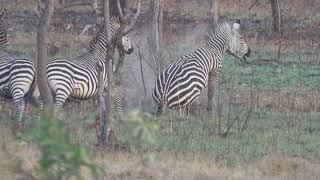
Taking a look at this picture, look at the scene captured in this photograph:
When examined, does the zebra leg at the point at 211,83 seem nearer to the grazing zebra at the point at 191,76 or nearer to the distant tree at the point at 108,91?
the grazing zebra at the point at 191,76

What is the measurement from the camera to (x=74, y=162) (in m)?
4.26

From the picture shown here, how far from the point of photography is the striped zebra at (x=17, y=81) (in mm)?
13055

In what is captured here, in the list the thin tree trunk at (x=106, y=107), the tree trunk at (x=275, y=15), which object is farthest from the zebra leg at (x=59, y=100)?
the tree trunk at (x=275, y=15)

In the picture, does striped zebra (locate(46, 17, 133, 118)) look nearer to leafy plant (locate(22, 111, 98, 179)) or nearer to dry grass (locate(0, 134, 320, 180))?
dry grass (locate(0, 134, 320, 180))

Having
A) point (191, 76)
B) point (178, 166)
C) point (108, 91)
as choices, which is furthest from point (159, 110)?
point (178, 166)

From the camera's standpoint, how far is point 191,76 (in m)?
15.0

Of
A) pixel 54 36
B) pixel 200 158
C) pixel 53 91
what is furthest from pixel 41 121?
pixel 54 36

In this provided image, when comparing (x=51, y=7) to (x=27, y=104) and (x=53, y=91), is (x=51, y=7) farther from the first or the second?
(x=27, y=104)

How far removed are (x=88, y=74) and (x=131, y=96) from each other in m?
2.58

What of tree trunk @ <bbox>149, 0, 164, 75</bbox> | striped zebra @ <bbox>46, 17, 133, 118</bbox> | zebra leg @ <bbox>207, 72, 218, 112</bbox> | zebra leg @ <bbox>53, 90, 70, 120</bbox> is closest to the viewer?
zebra leg @ <bbox>53, 90, 70, 120</bbox>

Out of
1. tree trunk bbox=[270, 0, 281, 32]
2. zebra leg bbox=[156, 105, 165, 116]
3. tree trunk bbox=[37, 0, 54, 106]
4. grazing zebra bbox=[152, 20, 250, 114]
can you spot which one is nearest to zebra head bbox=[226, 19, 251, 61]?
grazing zebra bbox=[152, 20, 250, 114]

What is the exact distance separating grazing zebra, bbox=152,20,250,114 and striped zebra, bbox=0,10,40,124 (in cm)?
230

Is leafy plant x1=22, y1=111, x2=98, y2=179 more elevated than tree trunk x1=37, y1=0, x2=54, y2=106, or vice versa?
tree trunk x1=37, y1=0, x2=54, y2=106

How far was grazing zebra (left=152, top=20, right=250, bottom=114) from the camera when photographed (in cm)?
1477
